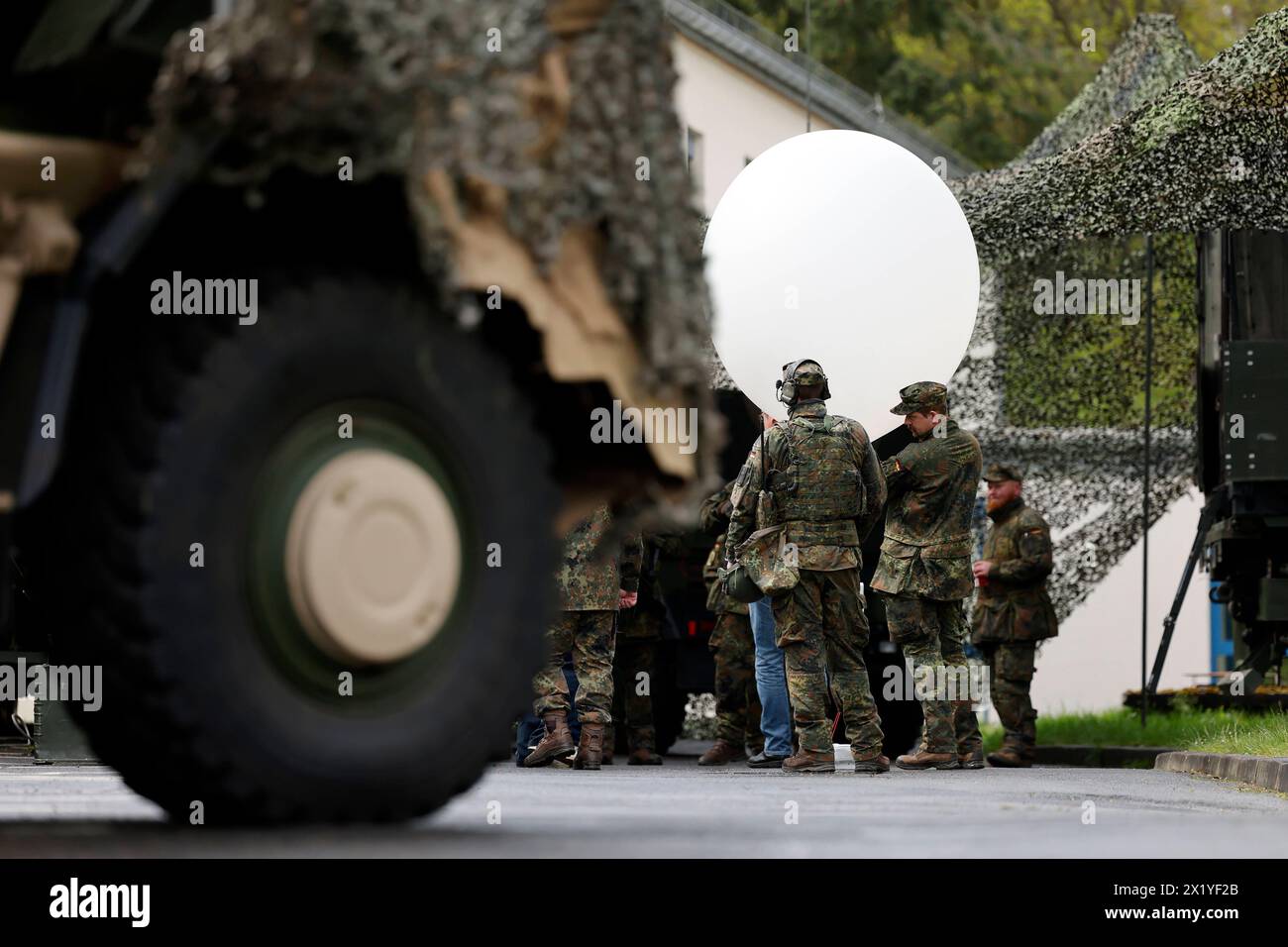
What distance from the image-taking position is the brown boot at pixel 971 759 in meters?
13.8

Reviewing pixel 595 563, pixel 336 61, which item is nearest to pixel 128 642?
pixel 336 61

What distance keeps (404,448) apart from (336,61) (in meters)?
0.87

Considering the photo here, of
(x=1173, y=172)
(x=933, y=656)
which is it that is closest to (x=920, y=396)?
(x=933, y=656)

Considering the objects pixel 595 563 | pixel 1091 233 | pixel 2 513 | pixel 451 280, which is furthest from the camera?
pixel 1091 233

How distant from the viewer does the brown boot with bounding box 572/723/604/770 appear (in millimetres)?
12648

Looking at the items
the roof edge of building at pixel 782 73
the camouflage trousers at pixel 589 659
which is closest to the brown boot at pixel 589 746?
the camouflage trousers at pixel 589 659

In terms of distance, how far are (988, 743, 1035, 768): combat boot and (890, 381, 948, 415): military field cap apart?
2.57m

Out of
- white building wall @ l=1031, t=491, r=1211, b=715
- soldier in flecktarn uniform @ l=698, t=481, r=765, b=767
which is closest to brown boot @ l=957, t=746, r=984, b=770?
soldier in flecktarn uniform @ l=698, t=481, r=765, b=767

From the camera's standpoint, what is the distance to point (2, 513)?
4773 mm

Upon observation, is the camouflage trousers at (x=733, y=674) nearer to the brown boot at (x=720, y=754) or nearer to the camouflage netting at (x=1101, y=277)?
the brown boot at (x=720, y=754)

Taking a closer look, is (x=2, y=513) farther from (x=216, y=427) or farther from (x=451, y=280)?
(x=451, y=280)

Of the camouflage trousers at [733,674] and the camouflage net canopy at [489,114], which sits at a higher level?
the camouflage net canopy at [489,114]

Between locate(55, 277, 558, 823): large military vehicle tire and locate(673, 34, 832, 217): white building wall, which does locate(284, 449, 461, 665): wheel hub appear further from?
locate(673, 34, 832, 217): white building wall

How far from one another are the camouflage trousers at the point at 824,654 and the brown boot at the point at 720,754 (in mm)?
1892
